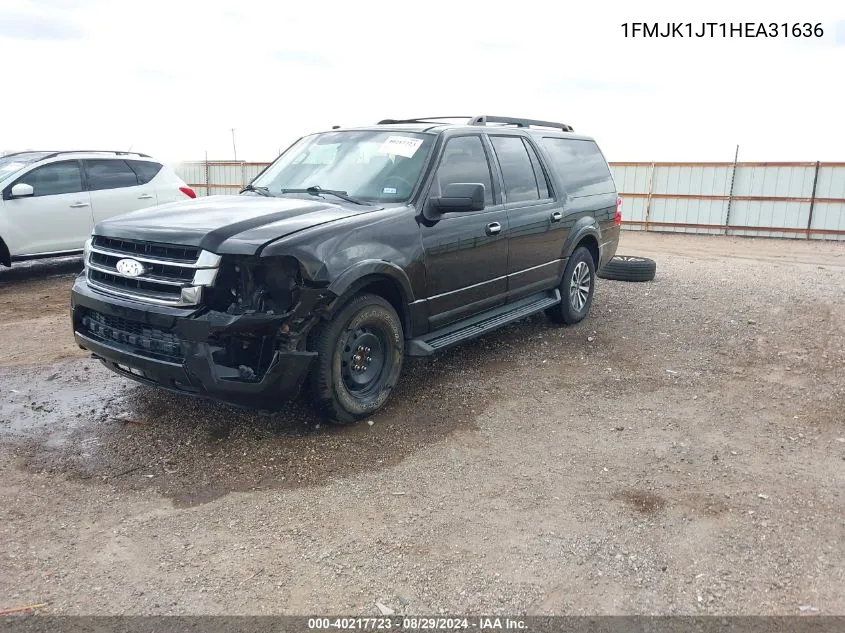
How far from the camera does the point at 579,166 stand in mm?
7027

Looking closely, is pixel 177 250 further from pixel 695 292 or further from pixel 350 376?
pixel 695 292

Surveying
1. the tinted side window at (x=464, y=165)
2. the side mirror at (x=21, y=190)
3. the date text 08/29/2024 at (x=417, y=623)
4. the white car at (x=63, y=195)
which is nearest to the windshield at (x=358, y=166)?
the tinted side window at (x=464, y=165)

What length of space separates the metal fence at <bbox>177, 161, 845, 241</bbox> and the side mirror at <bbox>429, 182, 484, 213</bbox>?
14824 mm

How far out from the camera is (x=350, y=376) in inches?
173

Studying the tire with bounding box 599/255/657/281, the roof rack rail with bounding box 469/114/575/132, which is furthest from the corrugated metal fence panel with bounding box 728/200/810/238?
the roof rack rail with bounding box 469/114/575/132

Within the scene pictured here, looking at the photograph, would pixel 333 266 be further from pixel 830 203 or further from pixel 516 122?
pixel 830 203

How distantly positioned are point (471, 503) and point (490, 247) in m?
2.47

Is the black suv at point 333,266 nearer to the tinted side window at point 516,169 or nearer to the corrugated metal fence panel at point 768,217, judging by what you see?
the tinted side window at point 516,169

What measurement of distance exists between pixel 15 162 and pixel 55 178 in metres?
0.67

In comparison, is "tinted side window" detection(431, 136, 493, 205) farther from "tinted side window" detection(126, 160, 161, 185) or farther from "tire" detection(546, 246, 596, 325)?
"tinted side window" detection(126, 160, 161, 185)

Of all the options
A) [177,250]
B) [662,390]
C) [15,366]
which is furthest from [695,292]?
[15,366]

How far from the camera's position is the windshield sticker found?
5.11 metres

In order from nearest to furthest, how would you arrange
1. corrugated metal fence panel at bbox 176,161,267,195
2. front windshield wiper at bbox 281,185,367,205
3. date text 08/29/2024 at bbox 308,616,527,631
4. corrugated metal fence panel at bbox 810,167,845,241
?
1. date text 08/29/2024 at bbox 308,616,527,631
2. front windshield wiper at bbox 281,185,367,205
3. corrugated metal fence panel at bbox 810,167,845,241
4. corrugated metal fence panel at bbox 176,161,267,195

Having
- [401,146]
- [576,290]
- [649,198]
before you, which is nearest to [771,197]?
[649,198]
